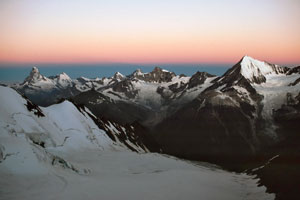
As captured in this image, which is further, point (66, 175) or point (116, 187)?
point (66, 175)

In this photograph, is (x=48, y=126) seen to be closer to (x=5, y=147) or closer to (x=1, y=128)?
(x=1, y=128)

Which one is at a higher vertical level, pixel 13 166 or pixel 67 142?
pixel 13 166

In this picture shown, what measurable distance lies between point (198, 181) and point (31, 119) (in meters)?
57.0

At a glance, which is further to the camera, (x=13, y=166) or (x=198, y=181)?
(x=198, y=181)

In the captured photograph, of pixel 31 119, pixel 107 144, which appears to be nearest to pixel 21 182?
pixel 31 119

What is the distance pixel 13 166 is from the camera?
56188 mm

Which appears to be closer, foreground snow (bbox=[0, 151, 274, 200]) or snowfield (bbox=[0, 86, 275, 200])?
foreground snow (bbox=[0, 151, 274, 200])

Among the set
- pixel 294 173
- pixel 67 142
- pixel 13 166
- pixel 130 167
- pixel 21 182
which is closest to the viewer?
pixel 21 182

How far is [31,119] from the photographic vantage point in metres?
104

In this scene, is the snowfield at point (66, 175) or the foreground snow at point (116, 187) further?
the snowfield at point (66, 175)

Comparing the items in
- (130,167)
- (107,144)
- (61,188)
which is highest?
(61,188)

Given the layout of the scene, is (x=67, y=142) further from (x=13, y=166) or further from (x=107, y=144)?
(x=13, y=166)

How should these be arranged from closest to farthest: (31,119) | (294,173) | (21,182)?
(21,182), (294,173), (31,119)

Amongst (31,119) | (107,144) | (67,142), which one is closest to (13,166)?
(31,119)
